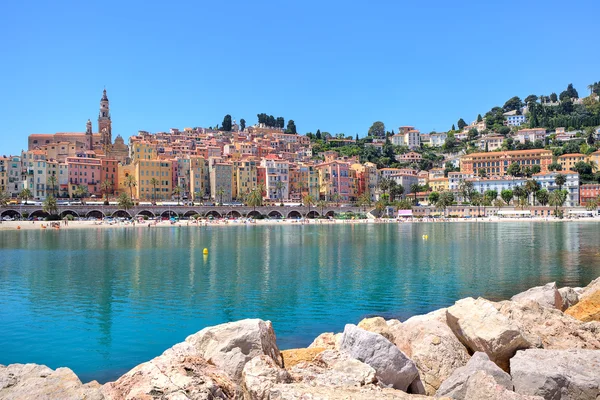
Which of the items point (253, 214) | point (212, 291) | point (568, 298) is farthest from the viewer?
point (253, 214)

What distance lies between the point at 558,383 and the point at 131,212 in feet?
345

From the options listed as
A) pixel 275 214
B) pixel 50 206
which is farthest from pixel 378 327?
pixel 275 214

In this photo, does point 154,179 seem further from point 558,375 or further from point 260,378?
point 558,375

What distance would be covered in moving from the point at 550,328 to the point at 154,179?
117 meters

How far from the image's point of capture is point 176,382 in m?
5.94

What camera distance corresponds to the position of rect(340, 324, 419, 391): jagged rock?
7.36 m

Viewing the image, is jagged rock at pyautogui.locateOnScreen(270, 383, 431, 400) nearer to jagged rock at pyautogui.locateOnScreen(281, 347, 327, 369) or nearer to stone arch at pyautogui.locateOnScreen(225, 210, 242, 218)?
jagged rock at pyautogui.locateOnScreen(281, 347, 327, 369)

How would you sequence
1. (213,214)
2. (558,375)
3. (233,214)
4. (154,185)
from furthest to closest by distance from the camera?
1. (154,185)
2. (233,214)
3. (213,214)
4. (558,375)

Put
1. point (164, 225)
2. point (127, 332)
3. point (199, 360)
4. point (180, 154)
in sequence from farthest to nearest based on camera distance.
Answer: point (180, 154) < point (164, 225) < point (127, 332) < point (199, 360)

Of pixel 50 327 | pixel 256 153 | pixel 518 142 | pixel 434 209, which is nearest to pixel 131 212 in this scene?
pixel 256 153

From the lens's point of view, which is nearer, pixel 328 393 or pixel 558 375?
pixel 328 393

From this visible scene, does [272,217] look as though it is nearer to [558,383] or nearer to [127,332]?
[127,332]

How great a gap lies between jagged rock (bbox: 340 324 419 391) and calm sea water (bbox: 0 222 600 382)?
239 inches

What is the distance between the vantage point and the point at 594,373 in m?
7.30
